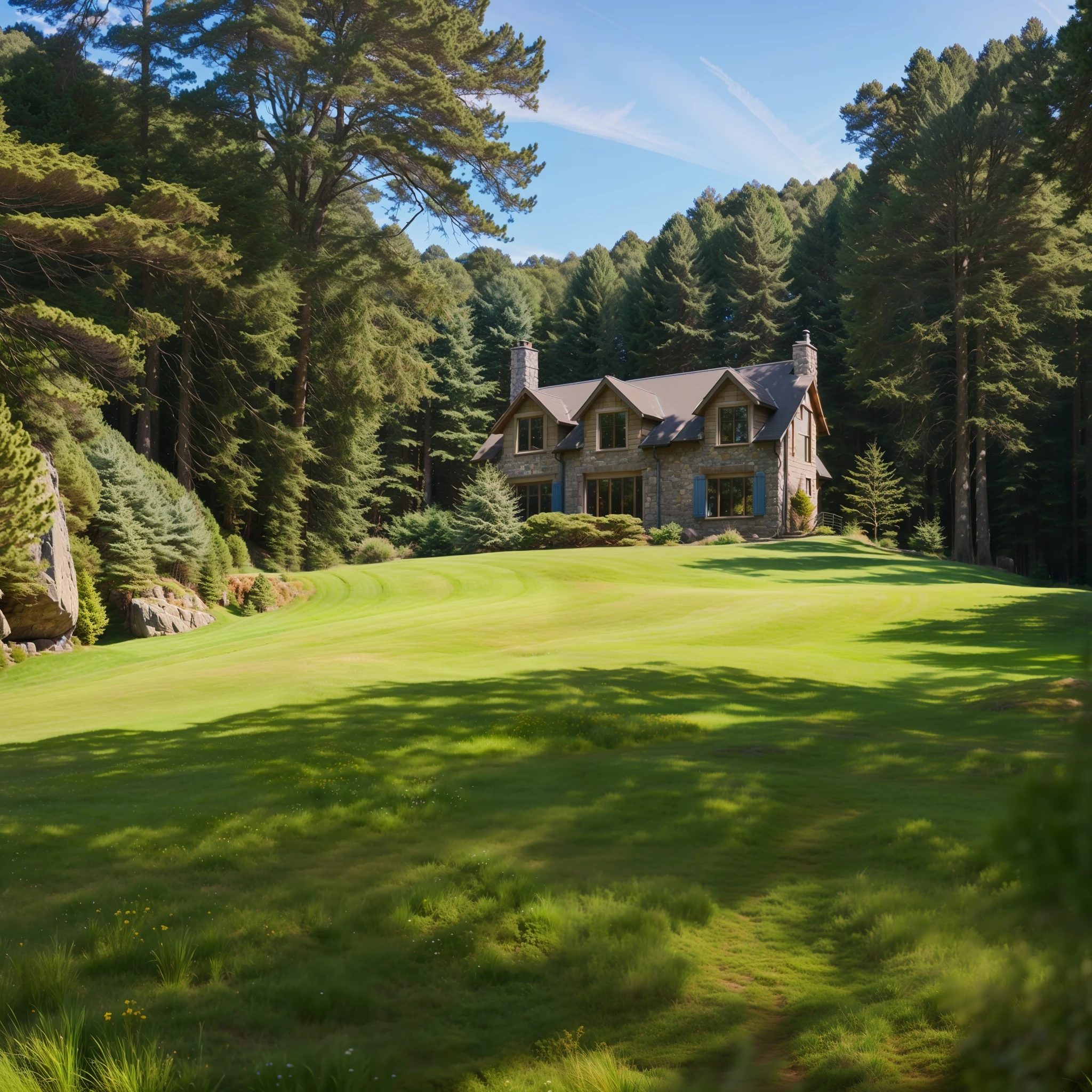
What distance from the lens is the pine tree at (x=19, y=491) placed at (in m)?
15.0

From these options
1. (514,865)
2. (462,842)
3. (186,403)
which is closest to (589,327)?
(186,403)

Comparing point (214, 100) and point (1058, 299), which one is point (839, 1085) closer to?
point (214, 100)

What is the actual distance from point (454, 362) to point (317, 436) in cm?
1706

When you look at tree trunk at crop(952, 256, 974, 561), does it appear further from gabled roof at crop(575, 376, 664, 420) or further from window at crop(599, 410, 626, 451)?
window at crop(599, 410, 626, 451)

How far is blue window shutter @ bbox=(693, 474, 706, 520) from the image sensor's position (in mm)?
40312

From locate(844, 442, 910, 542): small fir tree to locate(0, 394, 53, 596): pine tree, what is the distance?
112ft

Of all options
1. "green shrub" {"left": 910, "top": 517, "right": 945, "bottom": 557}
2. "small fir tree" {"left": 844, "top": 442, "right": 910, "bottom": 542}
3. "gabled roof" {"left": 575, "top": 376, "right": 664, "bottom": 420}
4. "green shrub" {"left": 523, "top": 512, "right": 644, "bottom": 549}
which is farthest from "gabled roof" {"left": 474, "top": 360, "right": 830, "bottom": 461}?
"green shrub" {"left": 910, "top": 517, "right": 945, "bottom": 557}

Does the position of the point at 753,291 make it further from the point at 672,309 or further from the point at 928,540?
the point at 928,540

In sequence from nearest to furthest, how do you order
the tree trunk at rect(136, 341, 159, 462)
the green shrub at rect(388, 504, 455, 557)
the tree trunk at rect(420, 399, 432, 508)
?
the tree trunk at rect(136, 341, 159, 462) → the green shrub at rect(388, 504, 455, 557) → the tree trunk at rect(420, 399, 432, 508)

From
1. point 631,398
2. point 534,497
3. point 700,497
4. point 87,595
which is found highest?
point 631,398

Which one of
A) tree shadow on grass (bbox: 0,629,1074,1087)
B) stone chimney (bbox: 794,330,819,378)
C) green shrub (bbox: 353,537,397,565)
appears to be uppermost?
stone chimney (bbox: 794,330,819,378)

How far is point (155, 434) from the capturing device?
30.7 metres

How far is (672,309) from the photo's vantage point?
5656 cm

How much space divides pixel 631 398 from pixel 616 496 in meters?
4.49
